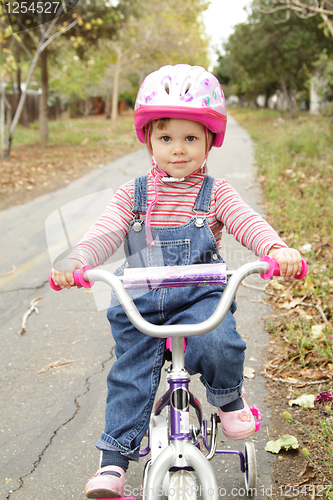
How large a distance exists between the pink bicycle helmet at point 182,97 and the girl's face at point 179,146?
4 centimetres

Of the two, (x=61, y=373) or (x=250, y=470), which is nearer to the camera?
(x=250, y=470)

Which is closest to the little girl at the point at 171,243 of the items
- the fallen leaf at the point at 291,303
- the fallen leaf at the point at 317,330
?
the fallen leaf at the point at 317,330

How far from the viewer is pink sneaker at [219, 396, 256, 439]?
2062 millimetres

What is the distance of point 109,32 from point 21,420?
1522 cm

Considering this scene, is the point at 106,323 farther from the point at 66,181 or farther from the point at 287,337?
the point at 66,181

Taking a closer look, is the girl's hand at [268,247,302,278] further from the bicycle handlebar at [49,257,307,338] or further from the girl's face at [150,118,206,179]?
the girl's face at [150,118,206,179]

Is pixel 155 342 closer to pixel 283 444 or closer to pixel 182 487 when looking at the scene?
pixel 182 487

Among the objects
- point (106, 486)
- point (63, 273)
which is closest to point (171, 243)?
point (63, 273)

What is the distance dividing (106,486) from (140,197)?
1170 millimetres

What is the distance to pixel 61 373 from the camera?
3416 millimetres

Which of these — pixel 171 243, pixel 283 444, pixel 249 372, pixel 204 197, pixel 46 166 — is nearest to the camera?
pixel 171 243

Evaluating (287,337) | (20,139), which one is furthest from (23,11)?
(287,337)

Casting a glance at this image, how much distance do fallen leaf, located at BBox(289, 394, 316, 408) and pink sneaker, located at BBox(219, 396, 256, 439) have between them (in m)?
0.85

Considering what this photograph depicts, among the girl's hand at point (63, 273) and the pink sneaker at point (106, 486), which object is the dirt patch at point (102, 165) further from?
the girl's hand at point (63, 273)
